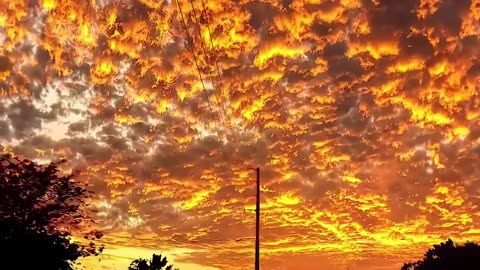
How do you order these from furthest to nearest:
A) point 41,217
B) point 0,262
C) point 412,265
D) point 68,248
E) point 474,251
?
point 412,265 → point 474,251 → point 41,217 → point 68,248 → point 0,262

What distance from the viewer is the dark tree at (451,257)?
164ft

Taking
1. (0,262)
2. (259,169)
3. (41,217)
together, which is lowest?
(0,262)

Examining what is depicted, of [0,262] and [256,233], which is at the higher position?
[256,233]

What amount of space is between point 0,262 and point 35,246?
2.56 m

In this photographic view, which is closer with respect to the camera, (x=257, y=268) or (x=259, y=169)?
(x=257, y=268)

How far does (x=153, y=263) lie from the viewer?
63.3 meters

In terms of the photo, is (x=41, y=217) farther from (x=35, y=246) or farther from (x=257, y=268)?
(x=257, y=268)

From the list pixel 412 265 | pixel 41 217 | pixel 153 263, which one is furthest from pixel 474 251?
pixel 41 217

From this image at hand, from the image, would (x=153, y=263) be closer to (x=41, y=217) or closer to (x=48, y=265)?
(x=41, y=217)

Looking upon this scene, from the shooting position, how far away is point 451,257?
51.3 metres

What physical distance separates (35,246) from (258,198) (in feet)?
49.1

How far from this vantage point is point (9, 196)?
40.8 metres

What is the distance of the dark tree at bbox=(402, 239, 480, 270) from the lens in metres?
50.0

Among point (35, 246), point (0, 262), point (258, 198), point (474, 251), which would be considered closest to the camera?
point (0, 262)
